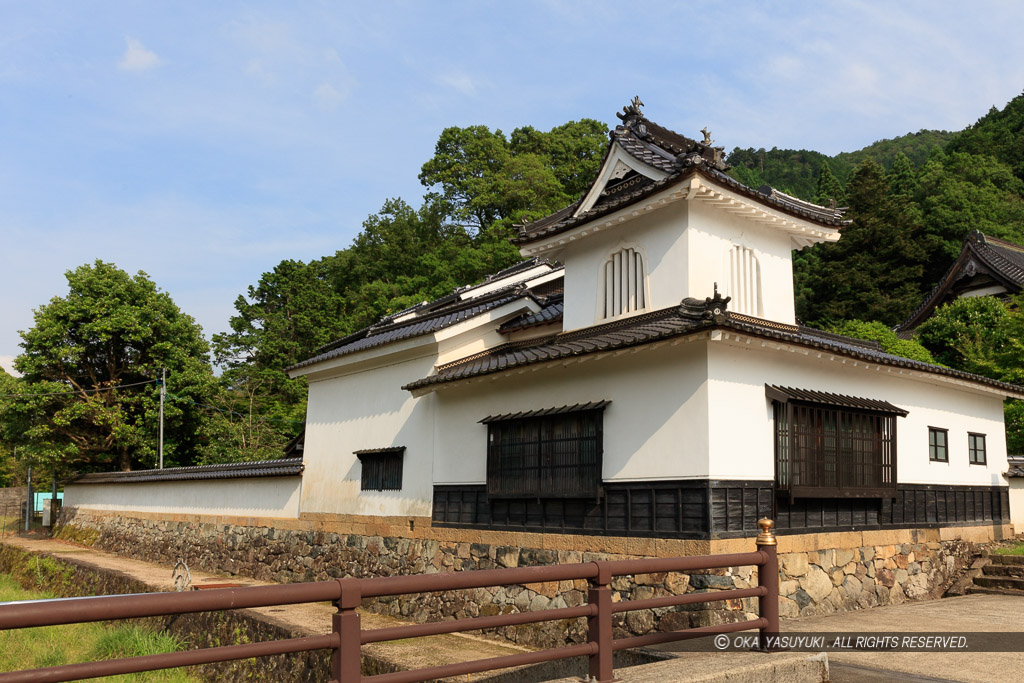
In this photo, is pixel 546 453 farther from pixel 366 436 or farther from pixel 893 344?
pixel 893 344

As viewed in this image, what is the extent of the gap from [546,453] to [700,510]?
9.66ft

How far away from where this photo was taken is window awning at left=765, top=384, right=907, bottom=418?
10.6 meters

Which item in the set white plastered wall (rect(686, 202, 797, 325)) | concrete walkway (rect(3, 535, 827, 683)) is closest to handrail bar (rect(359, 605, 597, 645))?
concrete walkway (rect(3, 535, 827, 683))

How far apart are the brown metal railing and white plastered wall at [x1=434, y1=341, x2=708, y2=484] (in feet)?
12.4

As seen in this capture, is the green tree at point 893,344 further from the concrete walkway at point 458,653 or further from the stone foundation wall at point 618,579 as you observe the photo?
the concrete walkway at point 458,653

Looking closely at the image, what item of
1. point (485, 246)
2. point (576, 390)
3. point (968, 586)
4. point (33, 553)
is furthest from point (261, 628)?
point (485, 246)

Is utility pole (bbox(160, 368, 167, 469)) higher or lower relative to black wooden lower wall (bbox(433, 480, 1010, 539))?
higher

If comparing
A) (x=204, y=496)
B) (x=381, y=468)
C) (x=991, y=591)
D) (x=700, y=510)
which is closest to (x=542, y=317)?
(x=381, y=468)

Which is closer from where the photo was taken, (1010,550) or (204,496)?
(1010,550)

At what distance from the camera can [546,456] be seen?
39.5 feet

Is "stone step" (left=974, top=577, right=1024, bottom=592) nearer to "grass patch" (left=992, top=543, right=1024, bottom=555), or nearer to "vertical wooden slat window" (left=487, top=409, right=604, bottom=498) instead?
"grass patch" (left=992, top=543, right=1024, bottom=555)

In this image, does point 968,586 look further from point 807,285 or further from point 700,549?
point 807,285

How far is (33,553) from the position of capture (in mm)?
25297

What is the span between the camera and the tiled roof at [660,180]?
471 inches
